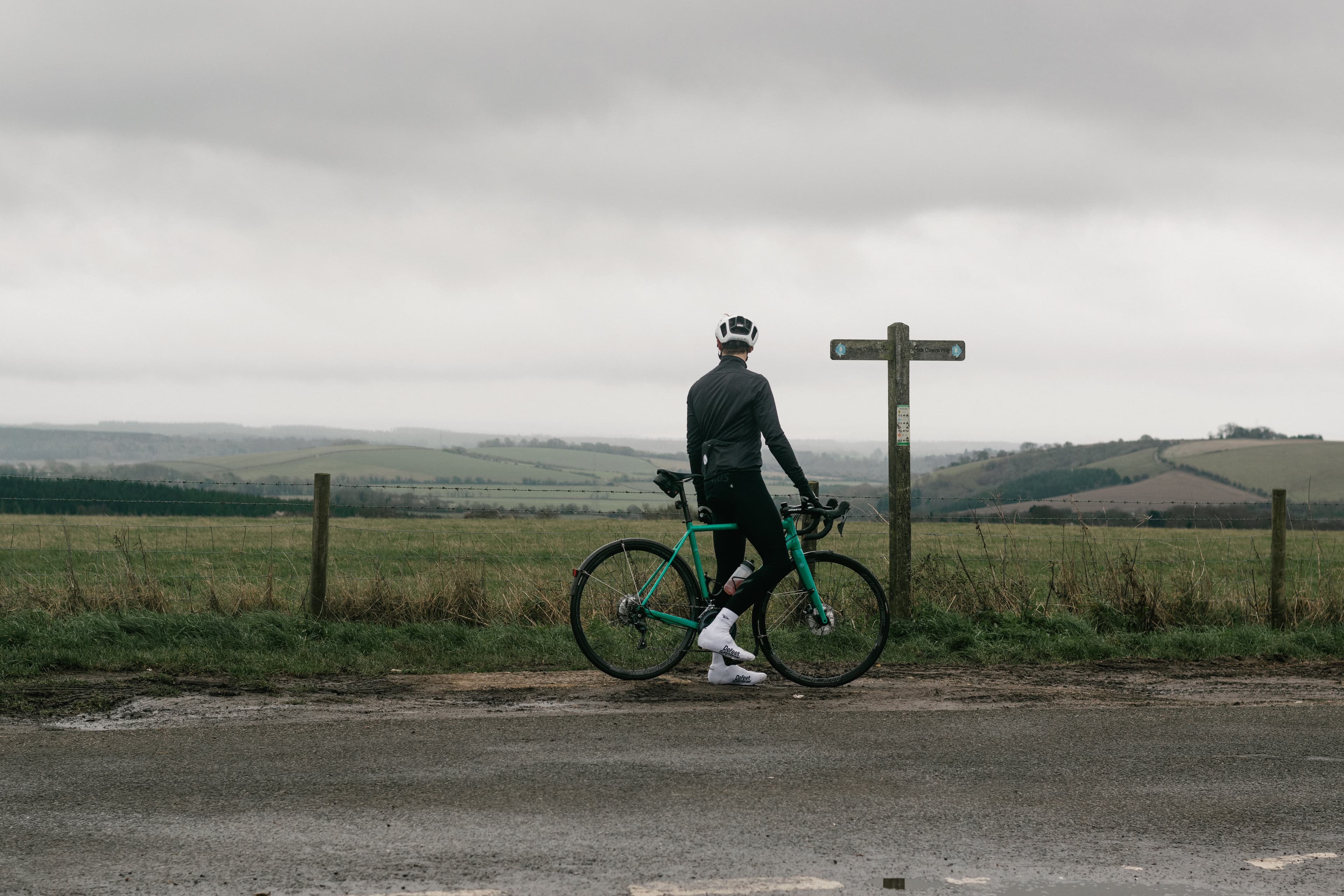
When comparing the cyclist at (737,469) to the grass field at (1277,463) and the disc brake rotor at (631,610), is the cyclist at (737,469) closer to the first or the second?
the disc brake rotor at (631,610)

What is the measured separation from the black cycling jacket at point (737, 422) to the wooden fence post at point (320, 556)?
450cm

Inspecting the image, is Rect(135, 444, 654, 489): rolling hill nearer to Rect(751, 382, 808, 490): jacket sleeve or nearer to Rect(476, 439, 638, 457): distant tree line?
Rect(476, 439, 638, 457): distant tree line

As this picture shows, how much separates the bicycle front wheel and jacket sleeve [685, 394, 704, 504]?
0.89 meters

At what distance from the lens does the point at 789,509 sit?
834 cm

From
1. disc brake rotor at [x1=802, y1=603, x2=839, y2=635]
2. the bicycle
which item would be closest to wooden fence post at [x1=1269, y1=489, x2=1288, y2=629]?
the bicycle

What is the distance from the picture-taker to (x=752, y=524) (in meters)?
8.03

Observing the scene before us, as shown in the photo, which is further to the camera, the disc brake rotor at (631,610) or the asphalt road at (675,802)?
the disc brake rotor at (631,610)

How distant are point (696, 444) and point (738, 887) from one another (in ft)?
14.6

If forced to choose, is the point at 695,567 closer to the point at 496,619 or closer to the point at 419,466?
the point at 496,619

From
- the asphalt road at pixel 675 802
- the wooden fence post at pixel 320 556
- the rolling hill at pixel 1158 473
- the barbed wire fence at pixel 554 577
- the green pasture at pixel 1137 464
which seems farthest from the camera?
the green pasture at pixel 1137 464

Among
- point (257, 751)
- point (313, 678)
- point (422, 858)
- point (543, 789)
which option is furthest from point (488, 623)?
point (422, 858)

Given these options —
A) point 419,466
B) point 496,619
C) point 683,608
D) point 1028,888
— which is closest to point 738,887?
point 1028,888

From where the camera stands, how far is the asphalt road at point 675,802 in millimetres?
4250

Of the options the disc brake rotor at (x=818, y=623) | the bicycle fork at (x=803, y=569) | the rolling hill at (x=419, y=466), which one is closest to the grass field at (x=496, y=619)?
the bicycle fork at (x=803, y=569)
